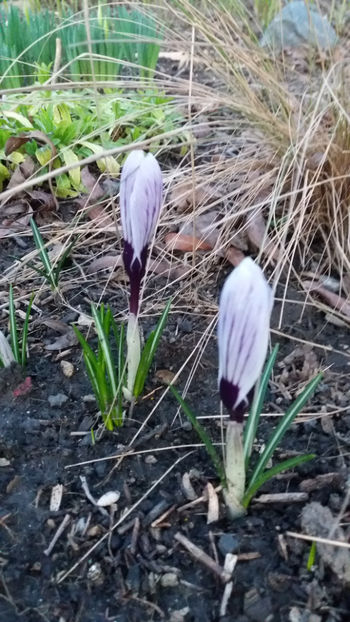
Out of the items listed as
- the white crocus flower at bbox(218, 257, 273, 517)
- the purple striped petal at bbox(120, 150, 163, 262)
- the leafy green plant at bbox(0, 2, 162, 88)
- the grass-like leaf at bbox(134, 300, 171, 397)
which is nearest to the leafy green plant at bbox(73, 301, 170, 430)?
the grass-like leaf at bbox(134, 300, 171, 397)

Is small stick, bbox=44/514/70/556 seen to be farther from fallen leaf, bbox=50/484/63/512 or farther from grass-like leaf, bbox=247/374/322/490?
grass-like leaf, bbox=247/374/322/490

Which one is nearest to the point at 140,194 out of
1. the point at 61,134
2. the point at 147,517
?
the point at 147,517

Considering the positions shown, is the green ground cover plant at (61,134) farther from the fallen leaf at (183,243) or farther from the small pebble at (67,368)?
the small pebble at (67,368)

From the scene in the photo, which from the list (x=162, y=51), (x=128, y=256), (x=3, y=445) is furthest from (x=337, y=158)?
(x=162, y=51)

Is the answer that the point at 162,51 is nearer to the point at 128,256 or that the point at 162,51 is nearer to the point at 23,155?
the point at 23,155

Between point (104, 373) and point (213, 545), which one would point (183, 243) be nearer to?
point (104, 373)
